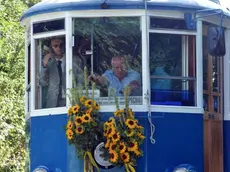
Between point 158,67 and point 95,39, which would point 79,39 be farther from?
point 158,67

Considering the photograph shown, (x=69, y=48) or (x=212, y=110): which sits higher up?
(x=69, y=48)

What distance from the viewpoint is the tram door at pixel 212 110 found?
1048 centimetres

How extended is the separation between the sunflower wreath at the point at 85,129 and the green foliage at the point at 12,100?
6805mm

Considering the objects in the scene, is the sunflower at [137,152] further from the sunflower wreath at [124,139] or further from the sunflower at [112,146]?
the sunflower at [112,146]

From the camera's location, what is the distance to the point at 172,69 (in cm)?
1012

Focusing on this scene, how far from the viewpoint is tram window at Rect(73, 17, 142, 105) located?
32.7ft

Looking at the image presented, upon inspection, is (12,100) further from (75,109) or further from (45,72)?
(75,109)

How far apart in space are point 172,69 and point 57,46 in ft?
4.74

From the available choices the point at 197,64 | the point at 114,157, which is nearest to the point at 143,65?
the point at 197,64

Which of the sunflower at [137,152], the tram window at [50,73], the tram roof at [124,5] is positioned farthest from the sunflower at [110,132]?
the tram roof at [124,5]

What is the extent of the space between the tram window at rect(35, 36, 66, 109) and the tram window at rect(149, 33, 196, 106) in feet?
3.63

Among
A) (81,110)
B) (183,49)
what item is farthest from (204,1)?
(81,110)

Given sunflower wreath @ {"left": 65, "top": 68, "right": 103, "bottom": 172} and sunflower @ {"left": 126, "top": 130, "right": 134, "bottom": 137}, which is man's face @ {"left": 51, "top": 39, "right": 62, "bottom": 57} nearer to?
sunflower wreath @ {"left": 65, "top": 68, "right": 103, "bottom": 172}

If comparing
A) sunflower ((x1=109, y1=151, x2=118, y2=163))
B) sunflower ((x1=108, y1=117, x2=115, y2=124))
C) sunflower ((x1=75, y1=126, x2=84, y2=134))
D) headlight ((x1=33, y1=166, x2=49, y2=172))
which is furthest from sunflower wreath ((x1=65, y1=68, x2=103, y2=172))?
headlight ((x1=33, y1=166, x2=49, y2=172))
